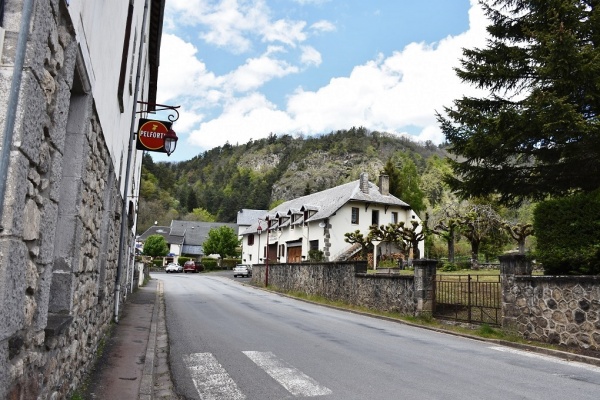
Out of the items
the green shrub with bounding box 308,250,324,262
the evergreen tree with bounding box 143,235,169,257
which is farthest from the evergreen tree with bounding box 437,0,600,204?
the evergreen tree with bounding box 143,235,169,257

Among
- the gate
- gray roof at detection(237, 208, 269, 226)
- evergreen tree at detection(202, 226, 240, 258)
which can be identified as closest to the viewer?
the gate

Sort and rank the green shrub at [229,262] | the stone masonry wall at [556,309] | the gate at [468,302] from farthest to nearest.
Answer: the green shrub at [229,262]
the gate at [468,302]
the stone masonry wall at [556,309]

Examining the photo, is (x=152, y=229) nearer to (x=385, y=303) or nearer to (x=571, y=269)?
(x=385, y=303)

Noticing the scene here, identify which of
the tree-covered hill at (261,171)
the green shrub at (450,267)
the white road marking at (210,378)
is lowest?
the white road marking at (210,378)

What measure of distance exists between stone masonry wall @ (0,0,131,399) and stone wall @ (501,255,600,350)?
1004 cm

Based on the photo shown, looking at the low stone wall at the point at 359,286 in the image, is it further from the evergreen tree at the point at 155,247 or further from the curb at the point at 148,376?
the evergreen tree at the point at 155,247

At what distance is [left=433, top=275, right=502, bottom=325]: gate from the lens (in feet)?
44.5

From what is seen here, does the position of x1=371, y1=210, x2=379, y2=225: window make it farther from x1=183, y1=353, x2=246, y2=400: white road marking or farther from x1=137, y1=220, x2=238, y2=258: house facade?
x1=137, y1=220, x2=238, y2=258: house facade

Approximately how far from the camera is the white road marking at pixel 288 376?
256 inches

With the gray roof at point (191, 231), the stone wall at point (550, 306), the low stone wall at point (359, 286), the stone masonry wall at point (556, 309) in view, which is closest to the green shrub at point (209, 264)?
the gray roof at point (191, 231)

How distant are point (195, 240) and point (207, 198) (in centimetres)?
4575

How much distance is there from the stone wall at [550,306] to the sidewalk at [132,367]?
8.67 metres

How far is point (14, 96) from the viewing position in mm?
2367

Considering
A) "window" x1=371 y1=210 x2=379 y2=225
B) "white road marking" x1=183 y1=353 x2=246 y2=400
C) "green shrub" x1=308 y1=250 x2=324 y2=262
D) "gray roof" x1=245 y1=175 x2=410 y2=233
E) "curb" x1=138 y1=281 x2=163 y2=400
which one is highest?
"gray roof" x1=245 y1=175 x2=410 y2=233
